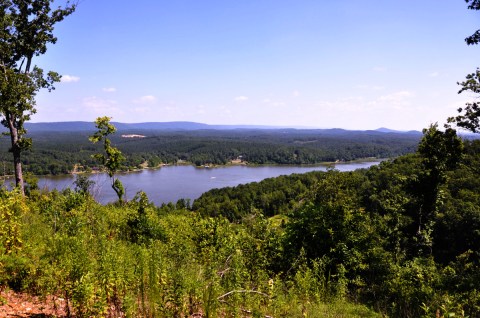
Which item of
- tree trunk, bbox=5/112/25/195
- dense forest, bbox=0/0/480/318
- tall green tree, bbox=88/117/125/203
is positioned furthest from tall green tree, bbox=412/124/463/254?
tree trunk, bbox=5/112/25/195

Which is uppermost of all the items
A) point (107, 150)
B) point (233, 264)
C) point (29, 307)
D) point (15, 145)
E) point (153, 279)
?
point (15, 145)

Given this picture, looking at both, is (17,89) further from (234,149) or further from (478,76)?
(234,149)

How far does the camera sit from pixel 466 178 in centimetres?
3266

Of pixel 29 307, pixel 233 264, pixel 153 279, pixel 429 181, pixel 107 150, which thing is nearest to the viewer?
pixel 153 279

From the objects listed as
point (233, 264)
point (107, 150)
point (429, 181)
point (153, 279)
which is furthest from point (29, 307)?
point (429, 181)

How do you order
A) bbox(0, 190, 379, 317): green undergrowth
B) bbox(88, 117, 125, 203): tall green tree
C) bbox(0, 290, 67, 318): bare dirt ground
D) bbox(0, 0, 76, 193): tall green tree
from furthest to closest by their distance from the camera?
bbox(88, 117, 125, 203): tall green tree → bbox(0, 0, 76, 193): tall green tree → bbox(0, 290, 67, 318): bare dirt ground → bbox(0, 190, 379, 317): green undergrowth

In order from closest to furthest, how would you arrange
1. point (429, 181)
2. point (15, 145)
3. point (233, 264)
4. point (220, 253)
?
point (233, 264) < point (220, 253) < point (15, 145) < point (429, 181)

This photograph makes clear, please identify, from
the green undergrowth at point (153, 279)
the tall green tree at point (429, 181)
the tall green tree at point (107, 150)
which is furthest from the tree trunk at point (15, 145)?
the tall green tree at point (429, 181)

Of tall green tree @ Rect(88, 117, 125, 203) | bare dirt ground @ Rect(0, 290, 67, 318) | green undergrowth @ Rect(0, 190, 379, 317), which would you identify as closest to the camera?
green undergrowth @ Rect(0, 190, 379, 317)

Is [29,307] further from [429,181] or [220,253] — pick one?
[429,181]

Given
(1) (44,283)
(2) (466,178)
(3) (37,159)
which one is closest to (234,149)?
(3) (37,159)

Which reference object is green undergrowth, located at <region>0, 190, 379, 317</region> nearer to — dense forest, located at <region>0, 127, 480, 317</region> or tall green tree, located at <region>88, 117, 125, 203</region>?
dense forest, located at <region>0, 127, 480, 317</region>

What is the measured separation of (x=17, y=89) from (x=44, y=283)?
10.8 meters

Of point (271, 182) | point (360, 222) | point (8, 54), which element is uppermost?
point (8, 54)
